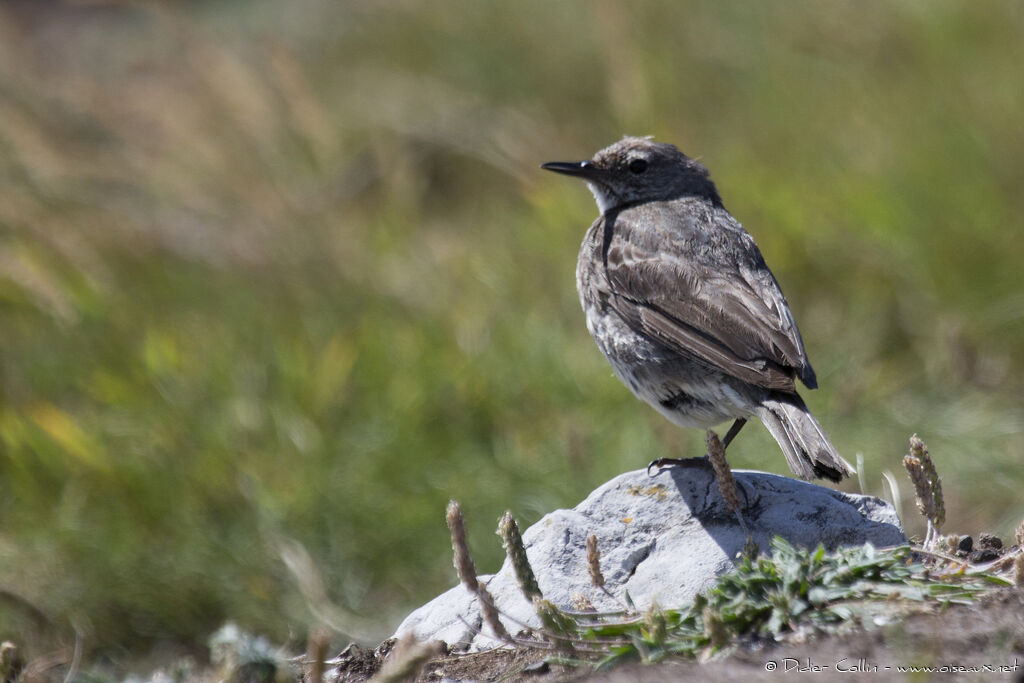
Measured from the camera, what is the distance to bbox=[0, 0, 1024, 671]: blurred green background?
6.51 metres

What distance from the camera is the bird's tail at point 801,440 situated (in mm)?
3715

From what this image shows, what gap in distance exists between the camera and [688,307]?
4.66m

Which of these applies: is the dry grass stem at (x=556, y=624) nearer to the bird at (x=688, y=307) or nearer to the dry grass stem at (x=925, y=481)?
the bird at (x=688, y=307)

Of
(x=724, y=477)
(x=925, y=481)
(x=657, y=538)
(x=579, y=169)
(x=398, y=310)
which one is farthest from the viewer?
(x=398, y=310)

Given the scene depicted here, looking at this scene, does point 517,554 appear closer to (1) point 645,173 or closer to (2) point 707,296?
(2) point 707,296

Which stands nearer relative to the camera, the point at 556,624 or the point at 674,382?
the point at 556,624

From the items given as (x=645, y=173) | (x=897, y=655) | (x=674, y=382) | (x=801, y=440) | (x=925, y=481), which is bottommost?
(x=897, y=655)

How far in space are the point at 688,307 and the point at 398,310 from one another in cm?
363

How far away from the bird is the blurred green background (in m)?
1.51

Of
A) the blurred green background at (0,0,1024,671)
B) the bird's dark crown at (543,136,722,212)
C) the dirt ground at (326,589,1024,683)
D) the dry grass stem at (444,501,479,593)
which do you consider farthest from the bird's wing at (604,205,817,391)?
the blurred green background at (0,0,1024,671)

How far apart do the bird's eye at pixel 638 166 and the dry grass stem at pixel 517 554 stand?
292 cm

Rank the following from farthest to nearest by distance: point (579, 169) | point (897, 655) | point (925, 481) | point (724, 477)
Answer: point (579, 169) → point (724, 477) → point (925, 481) → point (897, 655)

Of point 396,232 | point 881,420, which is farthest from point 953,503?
point 396,232

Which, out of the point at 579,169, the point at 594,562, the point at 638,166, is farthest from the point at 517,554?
the point at 638,166
